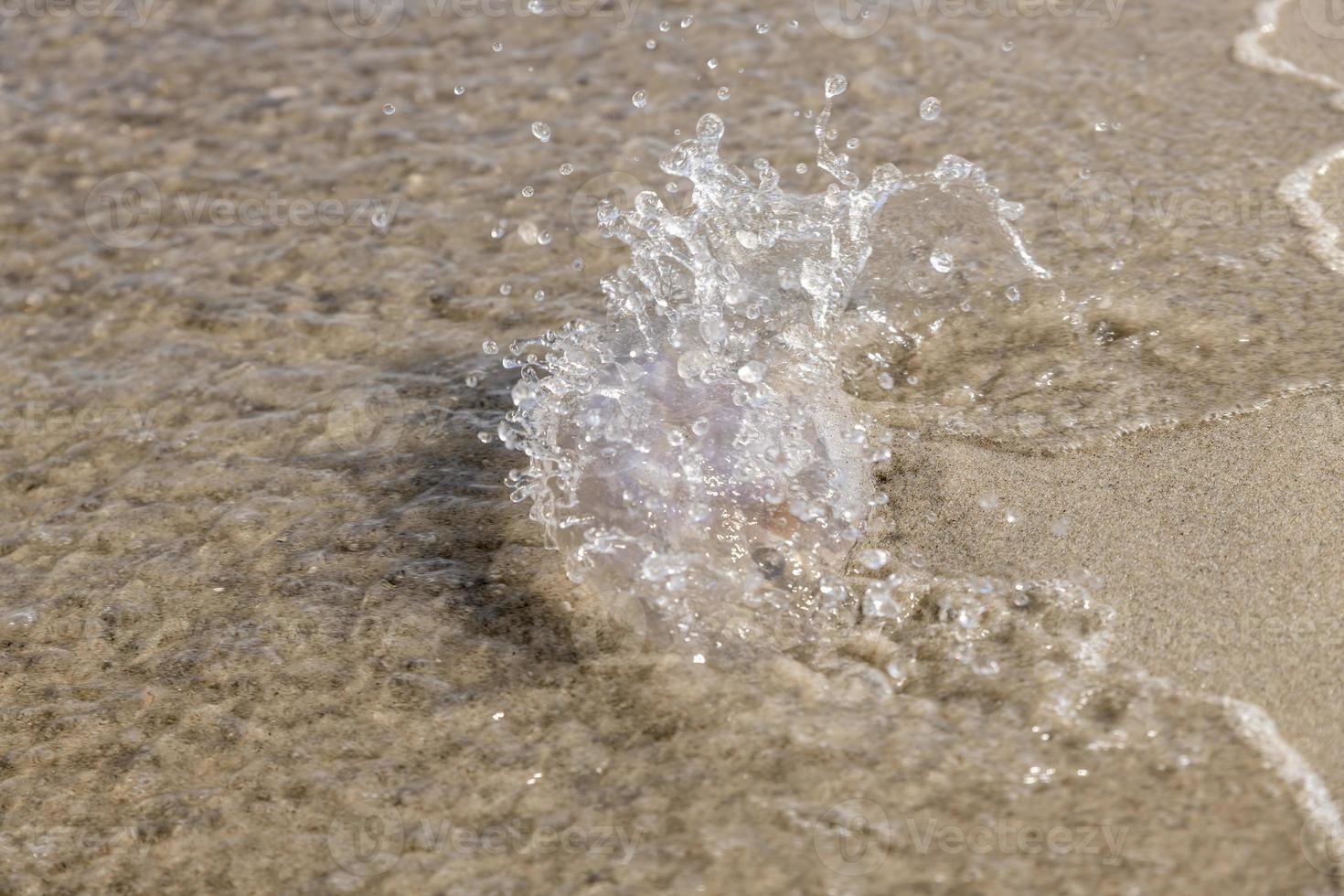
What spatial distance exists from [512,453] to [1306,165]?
1.96 m

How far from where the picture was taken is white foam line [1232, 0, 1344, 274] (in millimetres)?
2783

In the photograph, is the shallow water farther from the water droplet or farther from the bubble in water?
the water droplet

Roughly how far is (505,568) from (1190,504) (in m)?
1.13

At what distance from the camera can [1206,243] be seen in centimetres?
284

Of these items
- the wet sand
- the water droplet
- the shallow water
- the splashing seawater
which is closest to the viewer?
the shallow water

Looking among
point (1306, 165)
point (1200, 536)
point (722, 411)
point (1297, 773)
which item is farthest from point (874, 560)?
point (1306, 165)

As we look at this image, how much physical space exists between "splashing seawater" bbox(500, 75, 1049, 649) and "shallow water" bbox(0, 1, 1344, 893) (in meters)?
0.06

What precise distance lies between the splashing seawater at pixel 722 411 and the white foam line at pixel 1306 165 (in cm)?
60

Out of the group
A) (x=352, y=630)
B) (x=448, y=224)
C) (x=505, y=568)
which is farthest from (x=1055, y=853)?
(x=448, y=224)

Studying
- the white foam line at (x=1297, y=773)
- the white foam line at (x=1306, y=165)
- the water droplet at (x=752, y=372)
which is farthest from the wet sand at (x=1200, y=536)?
the white foam line at (x=1306, y=165)

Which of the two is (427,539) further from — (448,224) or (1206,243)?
(1206,243)

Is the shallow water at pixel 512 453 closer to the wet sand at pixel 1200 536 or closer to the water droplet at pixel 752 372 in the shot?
the wet sand at pixel 1200 536

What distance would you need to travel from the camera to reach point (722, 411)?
2242mm

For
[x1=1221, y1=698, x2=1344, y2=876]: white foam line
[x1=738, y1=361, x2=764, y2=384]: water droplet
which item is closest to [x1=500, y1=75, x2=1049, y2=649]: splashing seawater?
[x1=738, y1=361, x2=764, y2=384]: water droplet
